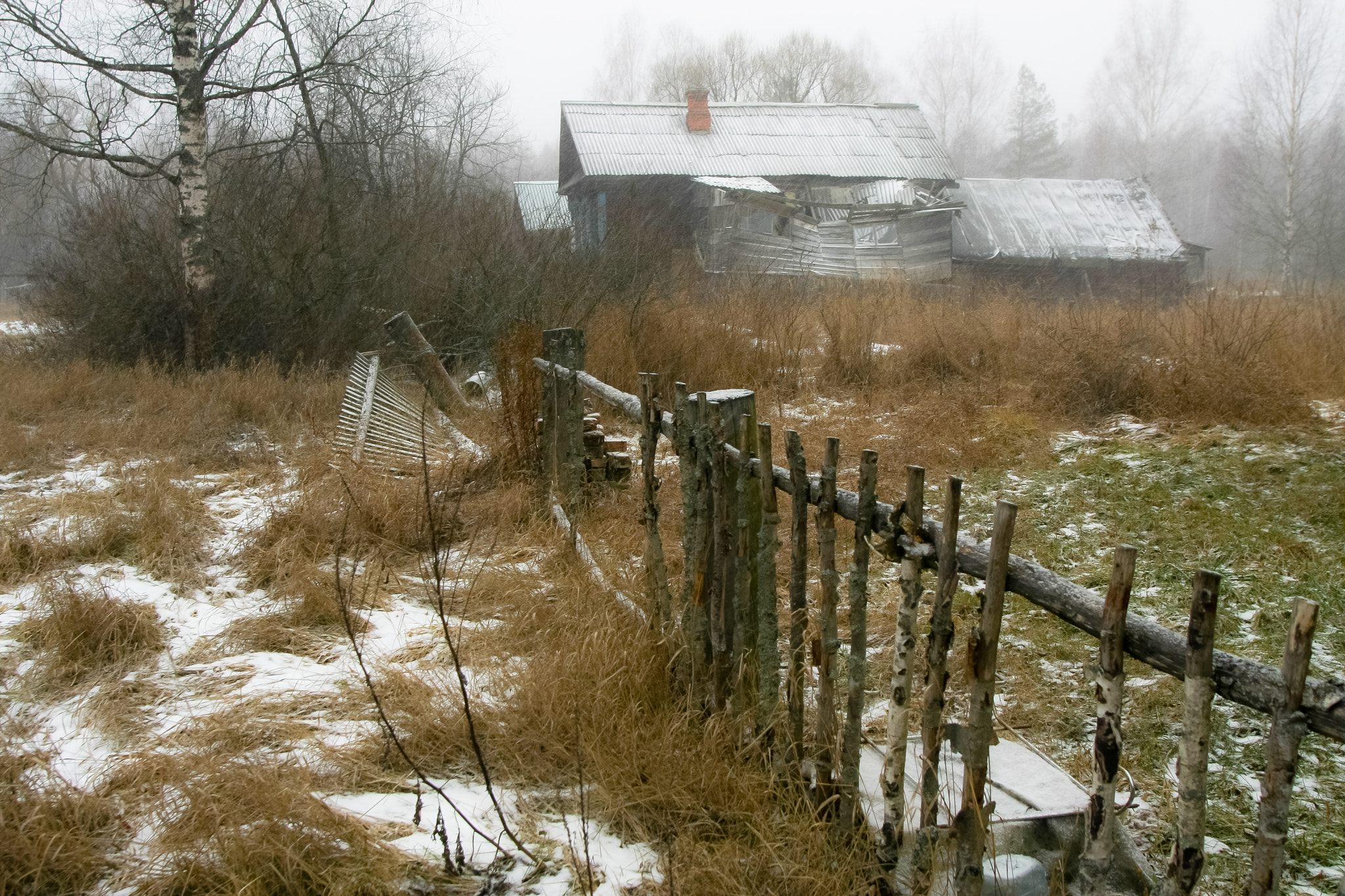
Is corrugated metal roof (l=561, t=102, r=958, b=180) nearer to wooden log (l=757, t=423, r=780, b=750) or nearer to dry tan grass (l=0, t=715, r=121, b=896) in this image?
wooden log (l=757, t=423, r=780, b=750)

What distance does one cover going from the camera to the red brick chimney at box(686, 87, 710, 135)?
72.0 ft

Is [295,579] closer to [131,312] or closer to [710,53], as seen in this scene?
[131,312]

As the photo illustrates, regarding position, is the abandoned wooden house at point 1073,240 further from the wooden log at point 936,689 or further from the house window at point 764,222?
the wooden log at point 936,689

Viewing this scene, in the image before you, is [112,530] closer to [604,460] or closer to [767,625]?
[604,460]

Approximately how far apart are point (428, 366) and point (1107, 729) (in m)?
7.83

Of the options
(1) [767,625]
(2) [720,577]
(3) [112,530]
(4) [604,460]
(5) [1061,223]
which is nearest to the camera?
(1) [767,625]

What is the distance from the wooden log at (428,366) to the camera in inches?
334

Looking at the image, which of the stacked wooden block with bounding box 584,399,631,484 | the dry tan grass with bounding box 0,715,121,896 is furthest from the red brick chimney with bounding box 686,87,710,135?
the dry tan grass with bounding box 0,715,121,896

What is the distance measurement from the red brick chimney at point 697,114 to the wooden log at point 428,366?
48.9ft

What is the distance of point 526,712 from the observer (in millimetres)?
2912

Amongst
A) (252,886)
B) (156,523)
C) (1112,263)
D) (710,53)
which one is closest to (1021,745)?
(252,886)

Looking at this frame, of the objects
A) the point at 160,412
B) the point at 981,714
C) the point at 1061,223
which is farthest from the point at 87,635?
the point at 1061,223

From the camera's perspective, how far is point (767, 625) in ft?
8.06

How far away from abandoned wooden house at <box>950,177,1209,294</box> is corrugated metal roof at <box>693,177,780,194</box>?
500 centimetres
